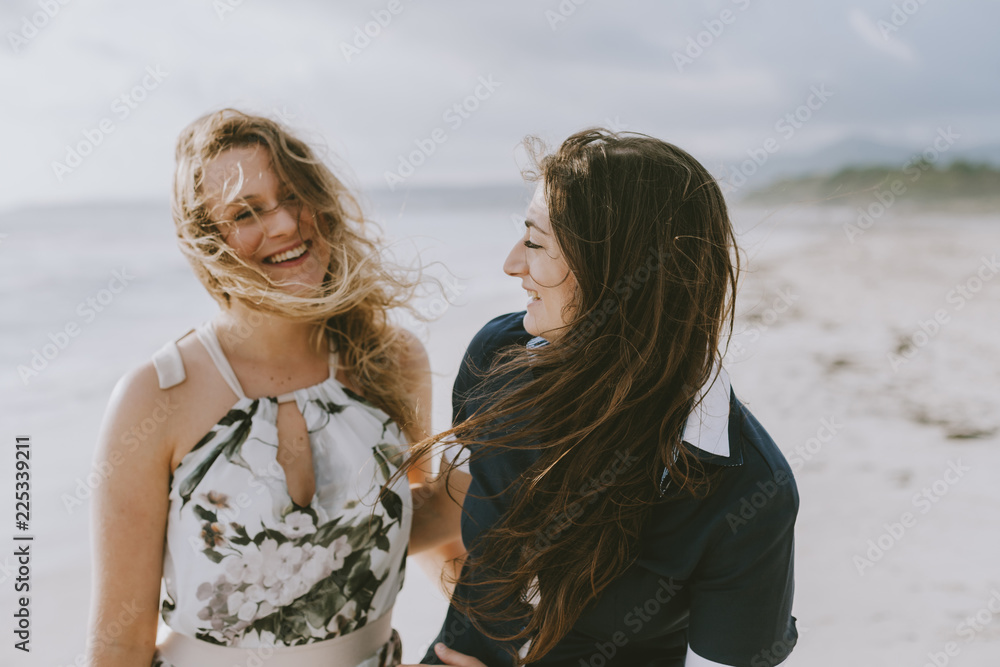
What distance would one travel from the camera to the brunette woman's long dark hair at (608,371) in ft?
4.85

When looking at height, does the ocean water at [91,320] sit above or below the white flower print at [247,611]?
below

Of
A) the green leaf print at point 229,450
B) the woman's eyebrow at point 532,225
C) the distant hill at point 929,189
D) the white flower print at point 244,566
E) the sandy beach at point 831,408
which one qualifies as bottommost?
the distant hill at point 929,189

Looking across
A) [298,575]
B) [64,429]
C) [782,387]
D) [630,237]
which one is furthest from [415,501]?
[64,429]

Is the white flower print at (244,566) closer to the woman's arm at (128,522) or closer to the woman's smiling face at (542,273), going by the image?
the woman's arm at (128,522)

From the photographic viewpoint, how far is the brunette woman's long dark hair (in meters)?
1.48

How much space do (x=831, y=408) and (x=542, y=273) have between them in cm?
591

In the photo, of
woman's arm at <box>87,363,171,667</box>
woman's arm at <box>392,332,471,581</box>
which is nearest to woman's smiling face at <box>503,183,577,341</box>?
woman's arm at <box>392,332,471,581</box>

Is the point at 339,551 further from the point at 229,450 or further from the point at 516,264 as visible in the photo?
the point at 516,264

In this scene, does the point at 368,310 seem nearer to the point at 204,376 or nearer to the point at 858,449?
the point at 204,376

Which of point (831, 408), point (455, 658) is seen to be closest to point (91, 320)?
point (831, 408)

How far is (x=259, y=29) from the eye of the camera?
2095 centimetres

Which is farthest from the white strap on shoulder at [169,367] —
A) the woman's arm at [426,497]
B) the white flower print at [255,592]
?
the woman's arm at [426,497]

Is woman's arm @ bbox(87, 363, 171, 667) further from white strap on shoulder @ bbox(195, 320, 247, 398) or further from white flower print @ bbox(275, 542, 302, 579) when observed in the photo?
white flower print @ bbox(275, 542, 302, 579)

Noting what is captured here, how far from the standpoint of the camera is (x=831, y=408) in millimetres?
6637
